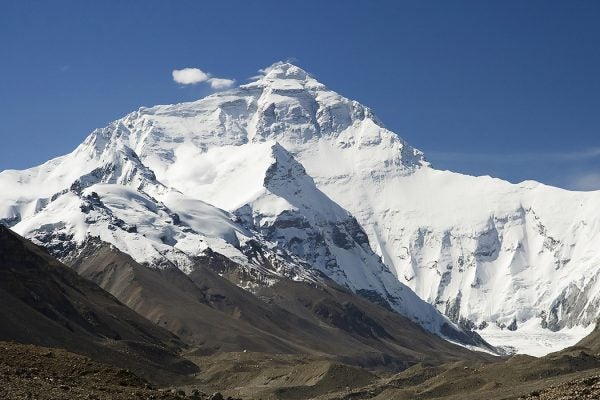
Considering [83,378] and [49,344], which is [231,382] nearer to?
[49,344]

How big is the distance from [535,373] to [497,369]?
693cm

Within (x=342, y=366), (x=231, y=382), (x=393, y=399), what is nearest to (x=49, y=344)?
(x=231, y=382)

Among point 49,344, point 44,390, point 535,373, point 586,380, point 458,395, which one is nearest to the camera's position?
point 44,390

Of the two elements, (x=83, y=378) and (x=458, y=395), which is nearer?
(x=83, y=378)

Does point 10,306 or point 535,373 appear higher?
point 10,306

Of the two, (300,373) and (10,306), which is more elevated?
(10,306)

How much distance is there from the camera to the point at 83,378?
74.6 meters

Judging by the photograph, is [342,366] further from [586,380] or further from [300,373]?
[586,380]

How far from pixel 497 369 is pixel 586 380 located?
66.5 m

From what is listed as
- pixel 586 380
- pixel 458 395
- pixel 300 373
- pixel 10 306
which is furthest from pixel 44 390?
pixel 10 306

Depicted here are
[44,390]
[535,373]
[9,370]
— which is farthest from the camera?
[535,373]

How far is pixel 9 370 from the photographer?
70.8 metres

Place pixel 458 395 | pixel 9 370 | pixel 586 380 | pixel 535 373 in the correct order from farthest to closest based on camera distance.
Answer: pixel 535 373
pixel 458 395
pixel 586 380
pixel 9 370

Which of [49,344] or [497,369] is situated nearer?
[497,369]
